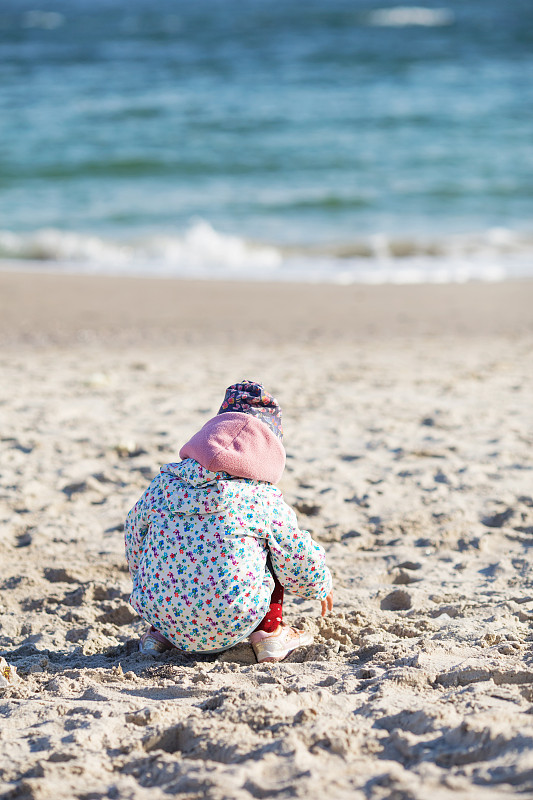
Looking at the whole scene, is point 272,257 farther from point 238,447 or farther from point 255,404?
point 238,447

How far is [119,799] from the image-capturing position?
176 centimetres

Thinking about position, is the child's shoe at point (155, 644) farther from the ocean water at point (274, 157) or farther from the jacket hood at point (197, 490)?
the ocean water at point (274, 157)

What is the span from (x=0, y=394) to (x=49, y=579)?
2.30m

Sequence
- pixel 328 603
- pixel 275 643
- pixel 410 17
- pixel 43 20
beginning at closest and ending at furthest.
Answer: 1. pixel 275 643
2. pixel 328 603
3. pixel 410 17
4. pixel 43 20

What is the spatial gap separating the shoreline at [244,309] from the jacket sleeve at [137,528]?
4478 millimetres

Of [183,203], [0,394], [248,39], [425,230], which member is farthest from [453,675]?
[248,39]

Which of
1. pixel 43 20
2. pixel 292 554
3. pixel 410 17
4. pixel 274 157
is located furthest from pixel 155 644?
pixel 43 20

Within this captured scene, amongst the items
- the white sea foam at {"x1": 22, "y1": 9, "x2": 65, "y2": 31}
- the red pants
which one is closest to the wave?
the red pants

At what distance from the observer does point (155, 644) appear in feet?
8.60

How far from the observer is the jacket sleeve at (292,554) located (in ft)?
8.16

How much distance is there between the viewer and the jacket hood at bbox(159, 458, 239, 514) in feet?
7.96

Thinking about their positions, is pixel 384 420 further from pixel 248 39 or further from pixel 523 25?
pixel 523 25

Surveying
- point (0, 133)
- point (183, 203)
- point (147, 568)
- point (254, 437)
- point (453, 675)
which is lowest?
point (453, 675)

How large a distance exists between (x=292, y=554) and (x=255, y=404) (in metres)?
0.44
